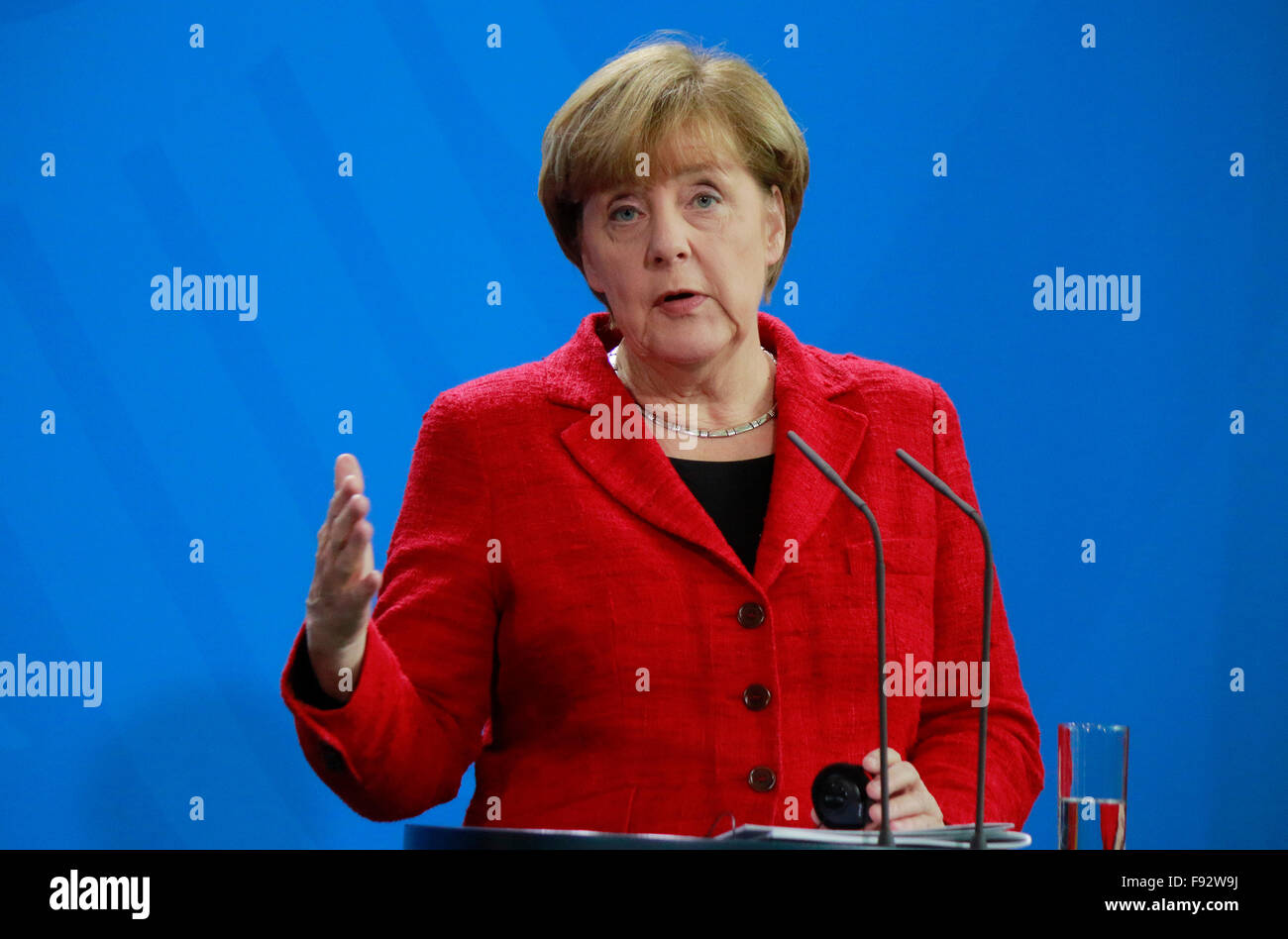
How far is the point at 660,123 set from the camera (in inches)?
67.7

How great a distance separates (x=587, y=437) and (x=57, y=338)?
54.7 inches

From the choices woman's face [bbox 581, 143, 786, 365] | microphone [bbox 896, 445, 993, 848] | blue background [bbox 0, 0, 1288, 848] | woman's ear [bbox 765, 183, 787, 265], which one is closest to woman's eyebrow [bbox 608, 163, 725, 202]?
woman's face [bbox 581, 143, 786, 365]

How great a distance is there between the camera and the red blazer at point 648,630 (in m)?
1.58

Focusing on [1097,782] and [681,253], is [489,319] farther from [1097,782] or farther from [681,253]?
[1097,782]

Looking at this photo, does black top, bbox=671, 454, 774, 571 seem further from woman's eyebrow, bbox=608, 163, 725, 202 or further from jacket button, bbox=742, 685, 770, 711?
woman's eyebrow, bbox=608, 163, 725, 202

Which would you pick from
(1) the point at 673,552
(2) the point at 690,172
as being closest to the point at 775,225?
(2) the point at 690,172

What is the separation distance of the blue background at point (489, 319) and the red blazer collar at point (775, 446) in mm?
869

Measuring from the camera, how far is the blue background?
8.61ft

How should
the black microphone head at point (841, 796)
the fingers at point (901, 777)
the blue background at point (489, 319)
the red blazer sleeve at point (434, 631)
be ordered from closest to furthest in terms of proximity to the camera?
the black microphone head at point (841, 796)
the fingers at point (901, 777)
the red blazer sleeve at point (434, 631)
the blue background at point (489, 319)

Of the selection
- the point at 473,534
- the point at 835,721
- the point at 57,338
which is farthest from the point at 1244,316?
the point at 57,338

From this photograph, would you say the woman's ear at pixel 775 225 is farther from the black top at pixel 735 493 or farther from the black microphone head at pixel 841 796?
the black microphone head at pixel 841 796

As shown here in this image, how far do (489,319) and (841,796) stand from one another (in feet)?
5.40

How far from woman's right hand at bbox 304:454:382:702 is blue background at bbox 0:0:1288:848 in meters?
1.32

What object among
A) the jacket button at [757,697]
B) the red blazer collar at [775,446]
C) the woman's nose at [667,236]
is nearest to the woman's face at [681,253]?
the woman's nose at [667,236]
